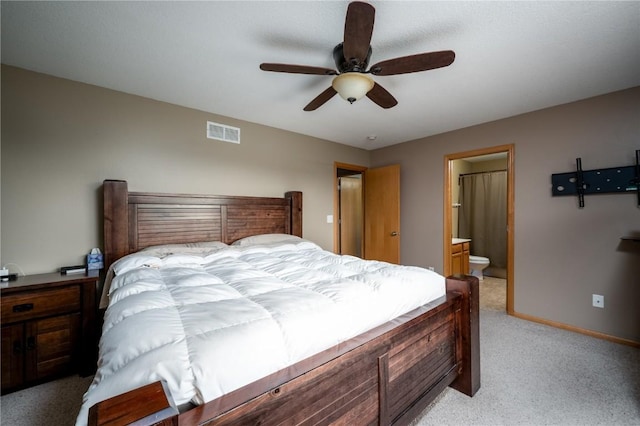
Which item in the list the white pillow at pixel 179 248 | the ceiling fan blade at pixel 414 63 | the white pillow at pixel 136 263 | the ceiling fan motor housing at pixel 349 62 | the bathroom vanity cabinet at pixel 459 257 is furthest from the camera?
the bathroom vanity cabinet at pixel 459 257

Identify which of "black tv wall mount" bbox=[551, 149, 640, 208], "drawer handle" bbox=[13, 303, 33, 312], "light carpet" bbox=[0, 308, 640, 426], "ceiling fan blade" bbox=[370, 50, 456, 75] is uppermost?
"ceiling fan blade" bbox=[370, 50, 456, 75]

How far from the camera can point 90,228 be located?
2385mm

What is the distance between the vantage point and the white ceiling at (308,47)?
5.02 feet

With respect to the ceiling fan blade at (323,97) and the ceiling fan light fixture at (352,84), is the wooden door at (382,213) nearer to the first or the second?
the ceiling fan blade at (323,97)

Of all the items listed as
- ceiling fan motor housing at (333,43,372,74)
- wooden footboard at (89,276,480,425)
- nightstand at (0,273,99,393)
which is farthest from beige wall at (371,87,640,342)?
nightstand at (0,273,99,393)

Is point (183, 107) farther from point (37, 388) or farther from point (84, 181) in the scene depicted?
point (37, 388)

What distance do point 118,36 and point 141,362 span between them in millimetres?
2075

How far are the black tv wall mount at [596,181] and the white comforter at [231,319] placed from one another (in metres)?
2.20

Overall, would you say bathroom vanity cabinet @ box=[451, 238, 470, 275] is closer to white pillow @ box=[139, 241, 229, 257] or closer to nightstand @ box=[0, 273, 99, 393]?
white pillow @ box=[139, 241, 229, 257]

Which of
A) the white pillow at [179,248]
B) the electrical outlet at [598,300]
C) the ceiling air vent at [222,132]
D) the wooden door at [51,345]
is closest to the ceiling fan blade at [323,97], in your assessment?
the ceiling air vent at [222,132]

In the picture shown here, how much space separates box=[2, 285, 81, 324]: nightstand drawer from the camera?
5.86ft

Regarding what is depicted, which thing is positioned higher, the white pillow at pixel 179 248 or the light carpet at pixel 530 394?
the white pillow at pixel 179 248

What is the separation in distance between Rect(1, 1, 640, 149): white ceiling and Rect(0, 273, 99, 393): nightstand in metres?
1.71

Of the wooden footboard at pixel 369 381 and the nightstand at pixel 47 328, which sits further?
the nightstand at pixel 47 328
